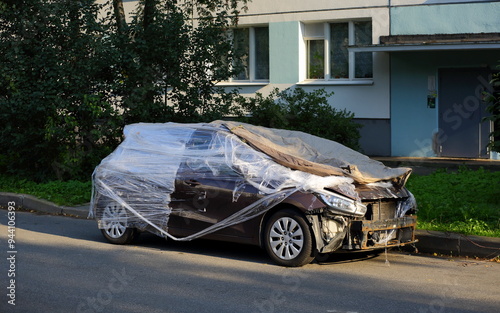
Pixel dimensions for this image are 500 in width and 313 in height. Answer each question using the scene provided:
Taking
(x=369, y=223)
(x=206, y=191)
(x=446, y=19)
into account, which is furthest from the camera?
(x=446, y=19)

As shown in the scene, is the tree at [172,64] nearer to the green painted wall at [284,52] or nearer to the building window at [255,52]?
the green painted wall at [284,52]

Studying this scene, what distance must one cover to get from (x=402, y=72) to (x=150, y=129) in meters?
9.68

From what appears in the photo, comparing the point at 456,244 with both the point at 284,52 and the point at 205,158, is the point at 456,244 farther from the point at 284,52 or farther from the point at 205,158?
the point at 284,52

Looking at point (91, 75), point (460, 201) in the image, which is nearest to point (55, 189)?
point (91, 75)

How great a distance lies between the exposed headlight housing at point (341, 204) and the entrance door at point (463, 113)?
31.8 ft

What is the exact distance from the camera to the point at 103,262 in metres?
8.82

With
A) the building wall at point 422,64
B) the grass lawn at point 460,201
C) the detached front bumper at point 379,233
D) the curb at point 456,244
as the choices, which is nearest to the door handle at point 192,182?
the detached front bumper at point 379,233

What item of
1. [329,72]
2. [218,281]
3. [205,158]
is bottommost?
[218,281]

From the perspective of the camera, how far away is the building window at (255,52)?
67.1ft

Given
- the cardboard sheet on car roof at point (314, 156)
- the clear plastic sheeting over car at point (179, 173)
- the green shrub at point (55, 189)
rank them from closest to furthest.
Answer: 1. the clear plastic sheeting over car at point (179, 173)
2. the cardboard sheet on car roof at point (314, 156)
3. the green shrub at point (55, 189)

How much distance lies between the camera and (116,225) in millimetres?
10008

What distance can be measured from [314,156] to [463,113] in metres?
9.26

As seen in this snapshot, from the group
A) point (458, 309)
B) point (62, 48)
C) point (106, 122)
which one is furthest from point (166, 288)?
point (62, 48)

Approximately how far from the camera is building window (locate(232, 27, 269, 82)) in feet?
67.1
